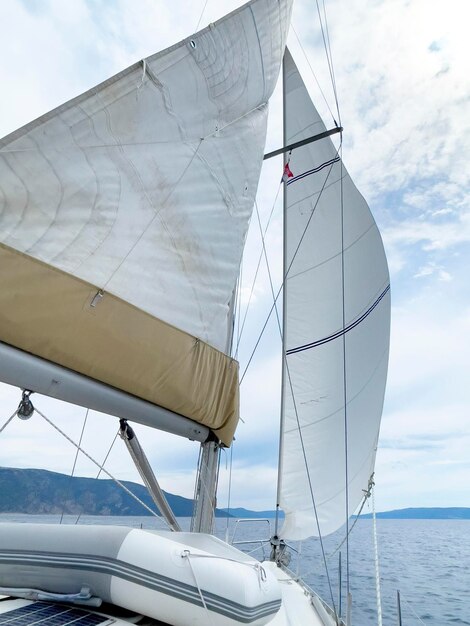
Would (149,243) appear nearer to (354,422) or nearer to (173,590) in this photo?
(173,590)

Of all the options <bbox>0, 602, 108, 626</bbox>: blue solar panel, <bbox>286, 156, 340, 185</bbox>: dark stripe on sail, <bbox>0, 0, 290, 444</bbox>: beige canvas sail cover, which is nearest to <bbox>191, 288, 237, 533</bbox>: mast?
<bbox>0, 0, 290, 444</bbox>: beige canvas sail cover

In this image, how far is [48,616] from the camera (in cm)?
226

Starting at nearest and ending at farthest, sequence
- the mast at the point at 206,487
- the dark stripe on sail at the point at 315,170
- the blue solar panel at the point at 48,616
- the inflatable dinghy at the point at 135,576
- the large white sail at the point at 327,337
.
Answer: the blue solar panel at the point at 48,616 → the inflatable dinghy at the point at 135,576 → the mast at the point at 206,487 → the large white sail at the point at 327,337 → the dark stripe on sail at the point at 315,170

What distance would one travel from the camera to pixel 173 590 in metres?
2.26

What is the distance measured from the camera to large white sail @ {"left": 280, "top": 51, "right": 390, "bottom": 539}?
5.40 m

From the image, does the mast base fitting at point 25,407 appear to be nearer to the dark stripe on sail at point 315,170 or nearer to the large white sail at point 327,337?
the large white sail at point 327,337

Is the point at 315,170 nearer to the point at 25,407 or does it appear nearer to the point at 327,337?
the point at 327,337

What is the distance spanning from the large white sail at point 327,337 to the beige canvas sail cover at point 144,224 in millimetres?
1950

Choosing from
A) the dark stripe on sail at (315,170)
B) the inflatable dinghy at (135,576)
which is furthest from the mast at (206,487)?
the dark stripe on sail at (315,170)

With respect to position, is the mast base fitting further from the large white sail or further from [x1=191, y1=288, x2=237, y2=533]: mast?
the large white sail

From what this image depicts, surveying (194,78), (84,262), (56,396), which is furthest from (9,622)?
(194,78)

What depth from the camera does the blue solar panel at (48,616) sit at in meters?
2.14

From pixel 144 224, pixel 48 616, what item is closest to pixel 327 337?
pixel 144 224

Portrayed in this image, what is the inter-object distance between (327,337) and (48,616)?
4.62 meters
